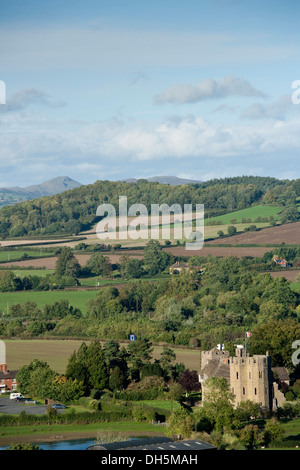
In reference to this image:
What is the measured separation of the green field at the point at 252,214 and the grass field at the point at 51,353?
3482 inches

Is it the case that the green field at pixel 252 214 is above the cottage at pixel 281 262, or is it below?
above

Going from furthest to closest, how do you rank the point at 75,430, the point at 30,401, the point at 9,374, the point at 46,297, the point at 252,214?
the point at 252,214 < the point at 46,297 < the point at 9,374 < the point at 30,401 < the point at 75,430

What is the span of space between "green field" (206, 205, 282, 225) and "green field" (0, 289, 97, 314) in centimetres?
5758

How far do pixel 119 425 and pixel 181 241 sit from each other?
4235 inches

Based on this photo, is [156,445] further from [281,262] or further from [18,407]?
[281,262]

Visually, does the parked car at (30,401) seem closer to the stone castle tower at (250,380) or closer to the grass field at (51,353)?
the grass field at (51,353)

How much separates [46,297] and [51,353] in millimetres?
37659

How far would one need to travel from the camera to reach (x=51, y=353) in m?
91.1

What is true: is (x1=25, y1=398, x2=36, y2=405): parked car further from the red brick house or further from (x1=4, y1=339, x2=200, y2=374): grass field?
(x1=4, y1=339, x2=200, y2=374): grass field

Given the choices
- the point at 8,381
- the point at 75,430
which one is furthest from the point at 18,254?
the point at 75,430

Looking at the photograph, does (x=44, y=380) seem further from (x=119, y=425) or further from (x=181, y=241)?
(x=181, y=241)

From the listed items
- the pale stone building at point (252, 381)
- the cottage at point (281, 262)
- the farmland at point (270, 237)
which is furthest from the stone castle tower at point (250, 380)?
the farmland at point (270, 237)

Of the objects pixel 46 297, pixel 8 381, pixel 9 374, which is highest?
pixel 46 297

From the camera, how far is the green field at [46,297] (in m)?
124
